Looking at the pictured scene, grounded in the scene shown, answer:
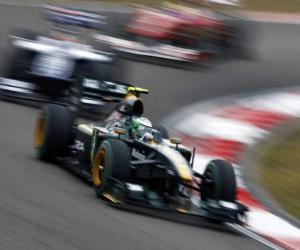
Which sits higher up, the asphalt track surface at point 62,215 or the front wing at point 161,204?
the front wing at point 161,204

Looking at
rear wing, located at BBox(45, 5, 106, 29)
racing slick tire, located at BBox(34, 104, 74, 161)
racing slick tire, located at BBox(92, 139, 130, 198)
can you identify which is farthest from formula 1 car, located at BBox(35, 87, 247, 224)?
rear wing, located at BBox(45, 5, 106, 29)

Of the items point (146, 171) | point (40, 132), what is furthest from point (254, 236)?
point (40, 132)

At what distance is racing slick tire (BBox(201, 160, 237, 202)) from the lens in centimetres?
839

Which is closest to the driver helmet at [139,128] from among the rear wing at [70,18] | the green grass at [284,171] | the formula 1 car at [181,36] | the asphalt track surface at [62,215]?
the asphalt track surface at [62,215]

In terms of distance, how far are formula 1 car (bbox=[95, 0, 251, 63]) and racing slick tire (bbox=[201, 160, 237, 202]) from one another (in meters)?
8.88

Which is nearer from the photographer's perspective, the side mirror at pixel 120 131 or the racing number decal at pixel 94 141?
the side mirror at pixel 120 131

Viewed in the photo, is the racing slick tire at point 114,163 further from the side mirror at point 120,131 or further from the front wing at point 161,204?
the side mirror at point 120,131

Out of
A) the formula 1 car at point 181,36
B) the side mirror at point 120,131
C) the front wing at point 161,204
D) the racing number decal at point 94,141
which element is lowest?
the front wing at point 161,204

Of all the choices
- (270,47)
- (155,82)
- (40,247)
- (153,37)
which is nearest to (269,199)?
(40,247)

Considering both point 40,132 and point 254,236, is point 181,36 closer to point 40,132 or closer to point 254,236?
point 40,132

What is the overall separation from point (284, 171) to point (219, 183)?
2689 millimetres

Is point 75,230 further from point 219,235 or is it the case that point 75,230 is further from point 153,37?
point 153,37

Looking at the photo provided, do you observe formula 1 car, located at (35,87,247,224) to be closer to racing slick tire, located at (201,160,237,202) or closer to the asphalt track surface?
racing slick tire, located at (201,160,237,202)

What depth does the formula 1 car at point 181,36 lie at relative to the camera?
17.5 meters
